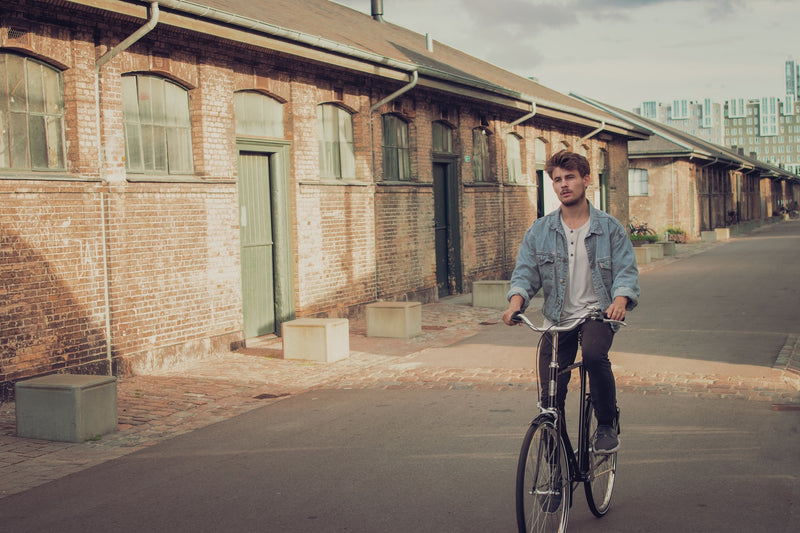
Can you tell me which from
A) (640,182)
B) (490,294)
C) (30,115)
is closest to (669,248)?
(640,182)

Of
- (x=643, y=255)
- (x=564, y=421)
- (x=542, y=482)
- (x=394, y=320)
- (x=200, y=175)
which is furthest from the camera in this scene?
(x=643, y=255)

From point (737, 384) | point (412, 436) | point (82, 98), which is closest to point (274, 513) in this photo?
point (412, 436)

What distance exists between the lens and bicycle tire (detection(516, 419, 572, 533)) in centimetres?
391

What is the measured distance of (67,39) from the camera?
9.25m

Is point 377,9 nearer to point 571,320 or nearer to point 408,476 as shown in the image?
point 408,476

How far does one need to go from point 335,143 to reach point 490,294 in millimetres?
4152

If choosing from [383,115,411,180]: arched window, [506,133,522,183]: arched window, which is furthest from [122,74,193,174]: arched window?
[506,133,522,183]: arched window

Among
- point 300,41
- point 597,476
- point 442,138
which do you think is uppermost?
point 300,41

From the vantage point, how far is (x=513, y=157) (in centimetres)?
2222

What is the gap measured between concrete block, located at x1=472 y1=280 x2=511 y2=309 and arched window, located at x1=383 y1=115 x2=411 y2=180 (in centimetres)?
254

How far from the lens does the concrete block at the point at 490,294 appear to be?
16156 millimetres

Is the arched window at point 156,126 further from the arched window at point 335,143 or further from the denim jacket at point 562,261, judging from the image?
the denim jacket at point 562,261

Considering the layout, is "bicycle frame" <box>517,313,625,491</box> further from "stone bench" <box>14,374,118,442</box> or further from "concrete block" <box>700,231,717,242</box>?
"concrete block" <box>700,231,717,242</box>

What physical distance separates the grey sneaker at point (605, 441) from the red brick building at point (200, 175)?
20.2ft
